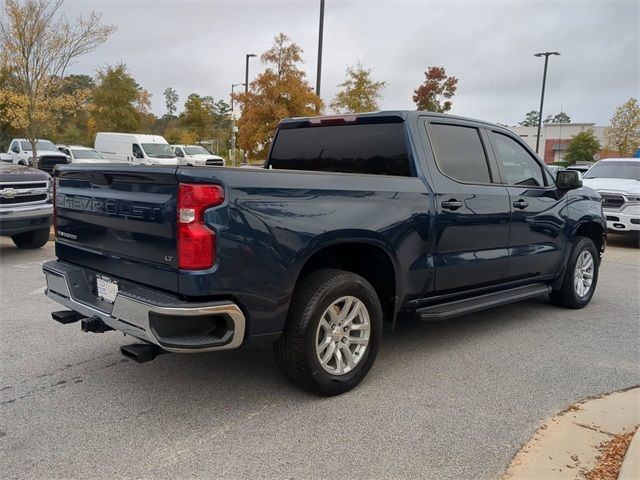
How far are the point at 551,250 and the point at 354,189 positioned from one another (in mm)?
2863

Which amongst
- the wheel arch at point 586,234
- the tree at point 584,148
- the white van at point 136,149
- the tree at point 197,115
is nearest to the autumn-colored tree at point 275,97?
the white van at point 136,149

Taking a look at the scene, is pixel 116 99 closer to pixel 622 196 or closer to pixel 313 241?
pixel 622 196

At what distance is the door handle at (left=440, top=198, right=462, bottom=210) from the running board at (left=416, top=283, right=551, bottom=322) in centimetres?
80

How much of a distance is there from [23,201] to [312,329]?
21.1 ft

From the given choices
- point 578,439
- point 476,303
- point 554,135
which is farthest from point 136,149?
point 554,135

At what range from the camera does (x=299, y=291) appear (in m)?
3.53

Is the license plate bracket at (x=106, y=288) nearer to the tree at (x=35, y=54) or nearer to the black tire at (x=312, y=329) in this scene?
the black tire at (x=312, y=329)

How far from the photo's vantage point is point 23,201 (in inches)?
319

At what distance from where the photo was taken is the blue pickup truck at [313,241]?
306 cm

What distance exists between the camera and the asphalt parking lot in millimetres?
2908

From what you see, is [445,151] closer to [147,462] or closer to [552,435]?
[552,435]

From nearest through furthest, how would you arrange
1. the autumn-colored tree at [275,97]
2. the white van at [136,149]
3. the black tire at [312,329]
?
1. the black tire at [312,329]
2. the autumn-colored tree at [275,97]
3. the white van at [136,149]

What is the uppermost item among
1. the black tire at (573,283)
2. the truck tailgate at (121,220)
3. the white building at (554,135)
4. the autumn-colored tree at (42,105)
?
the white building at (554,135)

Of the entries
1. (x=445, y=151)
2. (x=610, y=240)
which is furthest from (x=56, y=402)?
(x=610, y=240)
